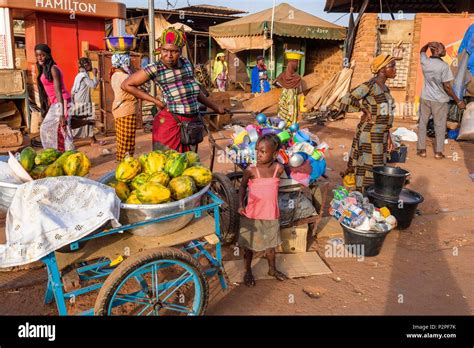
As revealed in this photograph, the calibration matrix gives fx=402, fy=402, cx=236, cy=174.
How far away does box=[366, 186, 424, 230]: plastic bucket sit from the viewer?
4.41m

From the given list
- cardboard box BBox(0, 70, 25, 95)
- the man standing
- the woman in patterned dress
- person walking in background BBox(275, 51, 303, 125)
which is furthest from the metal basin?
cardboard box BBox(0, 70, 25, 95)

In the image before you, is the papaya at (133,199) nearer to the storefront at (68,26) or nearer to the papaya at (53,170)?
the papaya at (53,170)

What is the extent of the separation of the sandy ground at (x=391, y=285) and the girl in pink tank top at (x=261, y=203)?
350mm

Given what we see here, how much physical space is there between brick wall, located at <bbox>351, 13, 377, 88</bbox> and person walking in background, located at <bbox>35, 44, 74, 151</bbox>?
9.42 metres

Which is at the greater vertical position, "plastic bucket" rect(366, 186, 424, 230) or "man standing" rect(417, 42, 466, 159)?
"man standing" rect(417, 42, 466, 159)

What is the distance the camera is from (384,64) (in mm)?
5020

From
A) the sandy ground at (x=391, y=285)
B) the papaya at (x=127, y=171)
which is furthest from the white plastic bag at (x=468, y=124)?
the papaya at (x=127, y=171)

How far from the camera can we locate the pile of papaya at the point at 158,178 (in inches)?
94.8

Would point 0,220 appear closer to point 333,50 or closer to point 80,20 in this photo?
point 80,20

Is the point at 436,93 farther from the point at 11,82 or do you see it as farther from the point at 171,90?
the point at 11,82

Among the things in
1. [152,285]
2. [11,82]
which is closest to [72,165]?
[152,285]

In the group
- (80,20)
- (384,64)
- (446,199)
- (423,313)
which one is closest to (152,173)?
(423,313)

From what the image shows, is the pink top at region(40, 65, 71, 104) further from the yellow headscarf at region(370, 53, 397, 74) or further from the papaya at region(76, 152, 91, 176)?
the yellow headscarf at region(370, 53, 397, 74)

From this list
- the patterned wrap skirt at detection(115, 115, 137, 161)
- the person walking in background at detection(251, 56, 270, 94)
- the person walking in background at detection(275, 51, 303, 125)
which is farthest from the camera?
the person walking in background at detection(251, 56, 270, 94)
